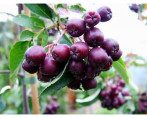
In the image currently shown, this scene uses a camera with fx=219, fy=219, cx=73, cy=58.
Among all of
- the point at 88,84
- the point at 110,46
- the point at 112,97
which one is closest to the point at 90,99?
the point at 112,97

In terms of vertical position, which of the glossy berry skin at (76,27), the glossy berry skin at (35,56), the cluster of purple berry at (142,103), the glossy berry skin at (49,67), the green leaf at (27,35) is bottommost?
the cluster of purple berry at (142,103)

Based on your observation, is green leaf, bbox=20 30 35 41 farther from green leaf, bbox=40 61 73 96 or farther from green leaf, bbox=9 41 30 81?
green leaf, bbox=40 61 73 96

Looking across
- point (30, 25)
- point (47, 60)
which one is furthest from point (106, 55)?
point (30, 25)

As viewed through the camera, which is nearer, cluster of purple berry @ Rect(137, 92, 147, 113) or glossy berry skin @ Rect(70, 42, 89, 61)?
glossy berry skin @ Rect(70, 42, 89, 61)

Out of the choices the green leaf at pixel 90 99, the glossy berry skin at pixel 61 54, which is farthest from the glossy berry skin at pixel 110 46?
the green leaf at pixel 90 99

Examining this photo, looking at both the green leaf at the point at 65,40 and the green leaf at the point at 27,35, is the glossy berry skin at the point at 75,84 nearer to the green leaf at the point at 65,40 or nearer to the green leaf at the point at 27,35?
the green leaf at the point at 65,40

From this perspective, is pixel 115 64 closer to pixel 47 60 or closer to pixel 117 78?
pixel 47 60

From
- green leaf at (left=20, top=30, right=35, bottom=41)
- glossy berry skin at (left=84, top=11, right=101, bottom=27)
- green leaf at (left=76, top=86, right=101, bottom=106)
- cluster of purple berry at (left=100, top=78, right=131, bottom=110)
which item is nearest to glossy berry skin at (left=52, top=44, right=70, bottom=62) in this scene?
glossy berry skin at (left=84, top=11, right=101, bottom=27)

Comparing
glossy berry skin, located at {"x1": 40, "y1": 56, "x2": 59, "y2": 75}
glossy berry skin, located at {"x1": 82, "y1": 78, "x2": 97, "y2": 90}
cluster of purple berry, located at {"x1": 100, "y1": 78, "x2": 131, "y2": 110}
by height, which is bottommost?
cluster of purple berry, located at {"x1": 100, "y1": 78, "x2": 131, "y2": 110}
